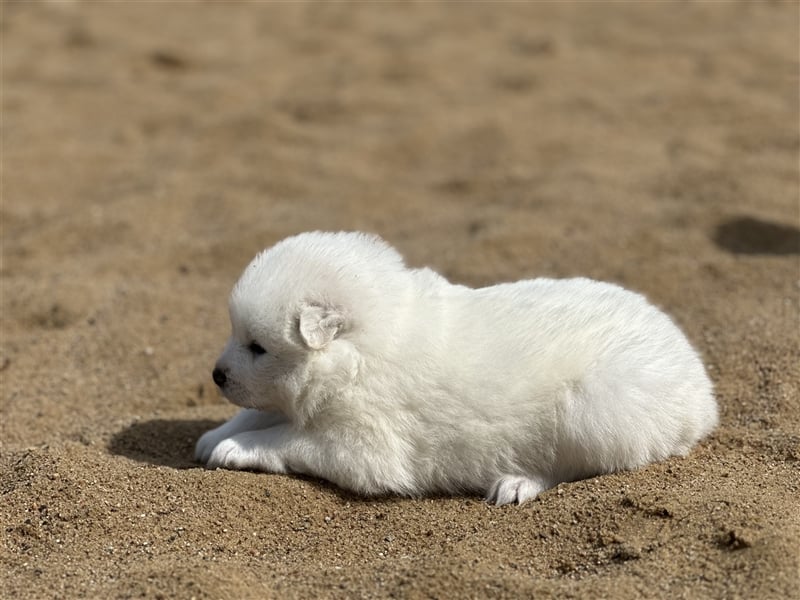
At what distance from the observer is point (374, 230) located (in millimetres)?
8070

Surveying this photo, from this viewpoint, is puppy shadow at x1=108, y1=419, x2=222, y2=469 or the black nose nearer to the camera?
the black nose

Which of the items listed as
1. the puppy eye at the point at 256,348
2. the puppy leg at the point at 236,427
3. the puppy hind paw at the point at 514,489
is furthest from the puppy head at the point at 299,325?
the puppy hind paw at the point at 514,489

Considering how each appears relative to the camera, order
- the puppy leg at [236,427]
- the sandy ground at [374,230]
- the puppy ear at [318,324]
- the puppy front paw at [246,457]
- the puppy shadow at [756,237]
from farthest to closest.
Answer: the puppy shadow at [756,237] → the puppy leg at [236,427] → the puppy front paw at [246,457] → the puppy ear at [318,324] → the sandy ground at [374,230]

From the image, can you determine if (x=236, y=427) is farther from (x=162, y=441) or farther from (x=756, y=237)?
(x=756, y=237)

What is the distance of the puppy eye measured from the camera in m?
4.41

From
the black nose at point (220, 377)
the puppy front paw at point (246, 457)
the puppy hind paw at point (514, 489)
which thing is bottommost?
the puppy hind paw at point (514, 489)

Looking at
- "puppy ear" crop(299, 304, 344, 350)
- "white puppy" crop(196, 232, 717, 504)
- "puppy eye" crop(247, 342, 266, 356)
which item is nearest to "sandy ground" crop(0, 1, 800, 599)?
"white puppy" crop(196, 232, 717, 504)

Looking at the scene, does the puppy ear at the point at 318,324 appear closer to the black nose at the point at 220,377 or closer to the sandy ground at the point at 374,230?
the black nose at the point at 220,377

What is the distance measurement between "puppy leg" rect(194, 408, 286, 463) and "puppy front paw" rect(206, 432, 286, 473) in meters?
0.26

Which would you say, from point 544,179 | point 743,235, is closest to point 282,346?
point 743,235

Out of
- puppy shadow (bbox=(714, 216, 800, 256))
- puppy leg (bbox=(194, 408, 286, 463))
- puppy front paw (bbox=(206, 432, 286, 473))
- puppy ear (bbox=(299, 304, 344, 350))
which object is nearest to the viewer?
puppy ear (bbox=(299, 304, 344, 350))

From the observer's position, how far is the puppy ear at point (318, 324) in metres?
4.19

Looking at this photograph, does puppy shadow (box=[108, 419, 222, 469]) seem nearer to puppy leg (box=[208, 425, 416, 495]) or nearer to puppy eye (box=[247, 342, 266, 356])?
puppy leg (box=[208, 425, 416, 495])

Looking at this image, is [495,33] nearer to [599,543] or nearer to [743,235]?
[743,235]
